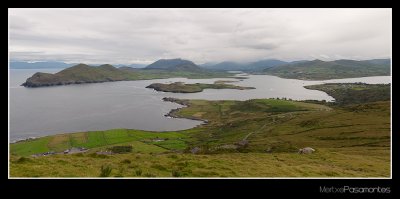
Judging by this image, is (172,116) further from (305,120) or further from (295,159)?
(295,159)

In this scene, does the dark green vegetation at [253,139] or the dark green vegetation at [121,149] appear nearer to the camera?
the dark green vegetation at [253,139]

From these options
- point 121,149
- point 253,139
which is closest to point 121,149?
point 121,149

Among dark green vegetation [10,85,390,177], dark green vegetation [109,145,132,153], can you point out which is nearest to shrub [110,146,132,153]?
dark green vegetation [109,145,132,153]

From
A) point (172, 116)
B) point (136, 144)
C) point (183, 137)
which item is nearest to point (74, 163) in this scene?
point (136, 144)

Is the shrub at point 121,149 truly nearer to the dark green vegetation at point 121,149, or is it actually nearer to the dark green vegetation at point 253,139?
the dark green vegetation at point 121,149

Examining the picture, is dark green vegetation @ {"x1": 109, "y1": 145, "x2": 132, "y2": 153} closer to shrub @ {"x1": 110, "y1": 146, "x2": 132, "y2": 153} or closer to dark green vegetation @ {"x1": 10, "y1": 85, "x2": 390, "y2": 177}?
shrub @ {"x1": 110, "y1": 146, "x2": 132, "y2": 153}

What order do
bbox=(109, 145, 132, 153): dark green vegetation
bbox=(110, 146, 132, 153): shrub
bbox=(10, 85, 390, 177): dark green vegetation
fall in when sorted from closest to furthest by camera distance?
1. bbox=(10, 85, 390, 177): dark green vegetation
2. bbox=(109, 145, 132, 153): dark green vegetation
3. bbox=(110, 146, 132, 153): shrub

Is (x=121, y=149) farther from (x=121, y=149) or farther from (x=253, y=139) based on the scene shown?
(x=253, y=139)

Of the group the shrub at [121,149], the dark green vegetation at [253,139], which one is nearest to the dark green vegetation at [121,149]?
the shrub at [121,149]

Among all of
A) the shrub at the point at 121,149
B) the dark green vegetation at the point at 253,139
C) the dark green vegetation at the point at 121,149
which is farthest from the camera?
the shrub at the point at 121,149
